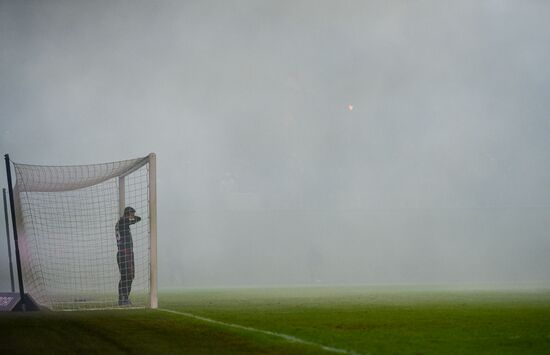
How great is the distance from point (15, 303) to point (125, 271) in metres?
2.10

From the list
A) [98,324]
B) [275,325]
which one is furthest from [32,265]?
[275,325]

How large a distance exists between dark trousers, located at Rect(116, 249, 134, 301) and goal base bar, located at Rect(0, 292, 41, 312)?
1.63m

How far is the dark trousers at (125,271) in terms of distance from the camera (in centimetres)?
1300

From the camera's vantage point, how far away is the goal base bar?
11.6m

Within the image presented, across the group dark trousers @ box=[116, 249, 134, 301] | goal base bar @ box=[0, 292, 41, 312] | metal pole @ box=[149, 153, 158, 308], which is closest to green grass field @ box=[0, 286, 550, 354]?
goal base bar @ box=[0, 292, 41, 312]

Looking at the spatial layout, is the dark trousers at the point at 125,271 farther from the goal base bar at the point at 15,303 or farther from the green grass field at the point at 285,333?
the green grass field at the point at 285,333

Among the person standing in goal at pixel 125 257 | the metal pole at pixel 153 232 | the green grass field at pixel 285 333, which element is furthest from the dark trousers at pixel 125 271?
the green grass field at pixel 285 333

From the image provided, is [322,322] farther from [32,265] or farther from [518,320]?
[32,265]

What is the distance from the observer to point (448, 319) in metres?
8.88

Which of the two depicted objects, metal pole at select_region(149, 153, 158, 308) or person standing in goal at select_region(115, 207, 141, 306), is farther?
person standing in goal at select_region(115, 207, 141, 306)

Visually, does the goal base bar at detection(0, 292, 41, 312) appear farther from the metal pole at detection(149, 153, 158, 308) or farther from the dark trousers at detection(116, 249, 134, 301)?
the metal pole at detection(149, 153, 158, 308)

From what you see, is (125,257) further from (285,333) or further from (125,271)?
(285,333)

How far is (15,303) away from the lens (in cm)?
1168

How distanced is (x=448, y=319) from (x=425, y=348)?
135 inches
